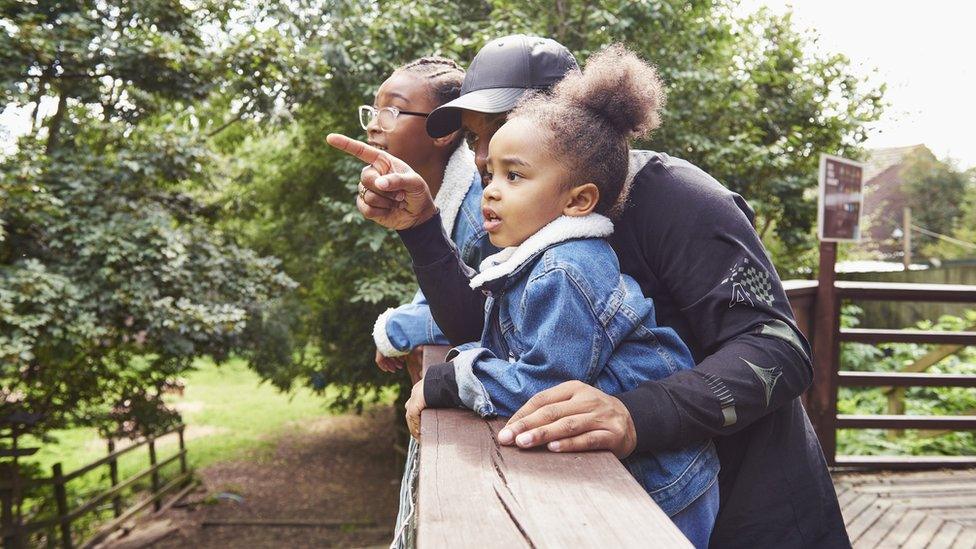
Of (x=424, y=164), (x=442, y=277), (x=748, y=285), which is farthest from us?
(x=424, y=164)

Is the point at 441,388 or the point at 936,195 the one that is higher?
the point at 936,195

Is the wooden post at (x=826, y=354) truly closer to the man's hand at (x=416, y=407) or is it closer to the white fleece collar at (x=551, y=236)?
the white fleece collar at (x=551, y=236)

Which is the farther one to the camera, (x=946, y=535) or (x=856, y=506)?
(x=856, y=506)

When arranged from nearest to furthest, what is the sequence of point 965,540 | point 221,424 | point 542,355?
point 542,355
point 965,540
point 221,424

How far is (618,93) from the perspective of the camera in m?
1.44

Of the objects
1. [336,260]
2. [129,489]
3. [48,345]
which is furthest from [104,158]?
[129,489]

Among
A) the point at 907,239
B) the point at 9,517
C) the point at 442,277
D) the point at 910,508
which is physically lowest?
the point at 9,517

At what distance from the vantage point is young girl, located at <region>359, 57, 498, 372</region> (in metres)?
2.03

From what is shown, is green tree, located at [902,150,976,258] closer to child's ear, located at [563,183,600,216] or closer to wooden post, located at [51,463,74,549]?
wooden post, located at [51,463,74,549]

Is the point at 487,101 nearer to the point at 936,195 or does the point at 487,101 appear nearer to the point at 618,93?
the point at 618,93

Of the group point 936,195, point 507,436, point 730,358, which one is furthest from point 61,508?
point 936,195

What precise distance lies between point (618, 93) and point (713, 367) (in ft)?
1.74

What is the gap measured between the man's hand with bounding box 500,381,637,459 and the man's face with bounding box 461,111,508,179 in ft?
2.60

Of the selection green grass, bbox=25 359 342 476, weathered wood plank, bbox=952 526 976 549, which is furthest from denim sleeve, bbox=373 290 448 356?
green grass, bbox=25 359 342 476
